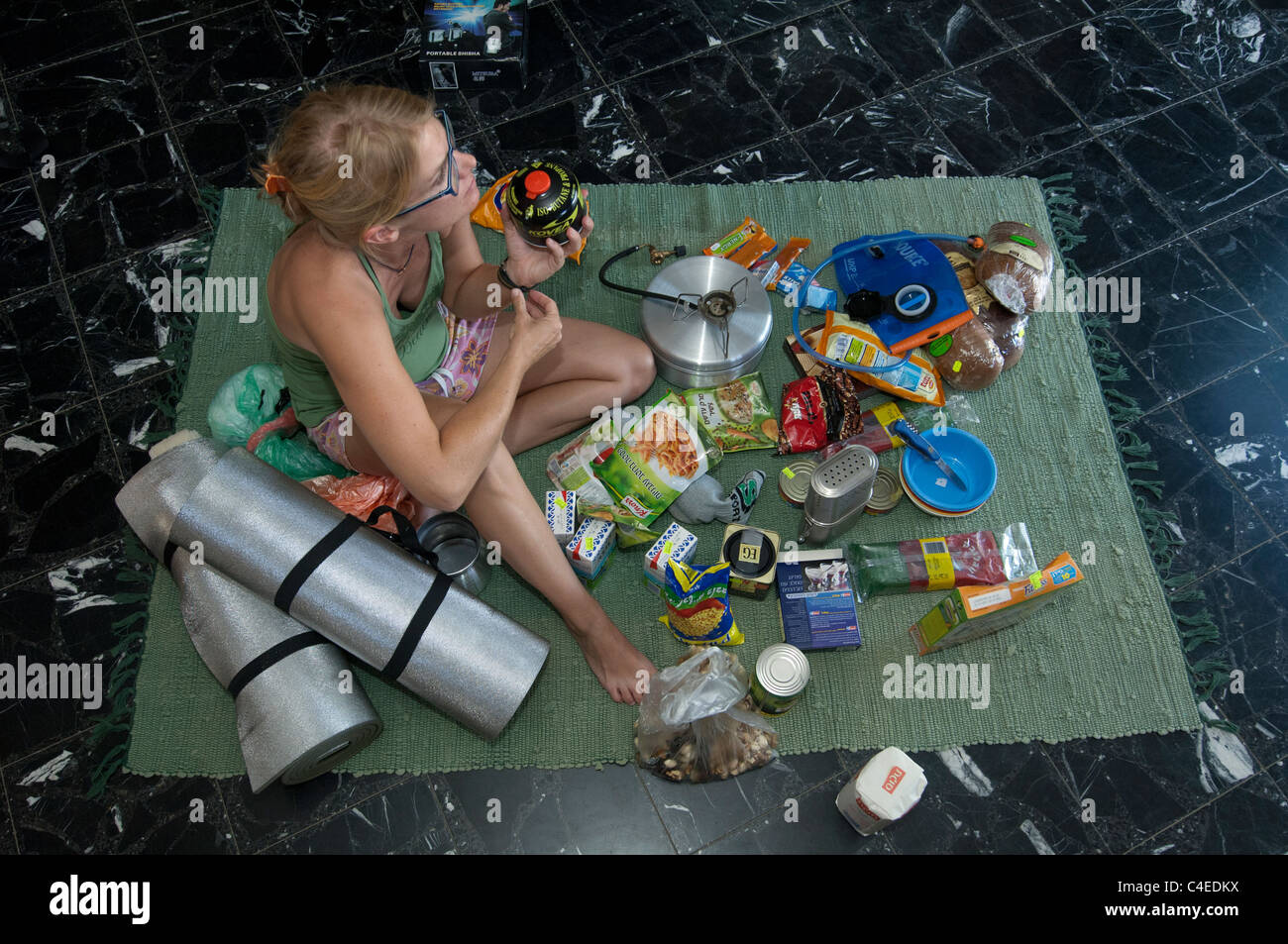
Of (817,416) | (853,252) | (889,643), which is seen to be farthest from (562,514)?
(853,252)

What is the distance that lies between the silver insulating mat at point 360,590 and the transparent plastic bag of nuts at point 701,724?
0.21 meters

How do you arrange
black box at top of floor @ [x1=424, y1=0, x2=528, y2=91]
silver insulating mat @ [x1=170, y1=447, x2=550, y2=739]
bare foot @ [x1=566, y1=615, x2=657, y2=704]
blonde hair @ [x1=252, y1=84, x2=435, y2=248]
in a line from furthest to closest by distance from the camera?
black box at top of floor @ [x1=424, y1=0, x2=528, y2=91] → bare foot @ [x1=566, y1=615, x2=657, y2=704] → silver insulating mat @ [x1=170, y1=447, x2=550, y2=739] → blonde hair @ [x1=252, y1=84, x2=435, y2=248]

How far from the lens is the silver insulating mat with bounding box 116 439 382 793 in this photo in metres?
1.43

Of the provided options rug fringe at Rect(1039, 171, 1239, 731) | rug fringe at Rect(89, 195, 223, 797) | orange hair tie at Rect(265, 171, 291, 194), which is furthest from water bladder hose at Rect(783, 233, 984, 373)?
rug fringe at Rect(89, 195, 223, 797)

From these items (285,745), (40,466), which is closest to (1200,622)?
(285,745)

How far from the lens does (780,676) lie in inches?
58.7

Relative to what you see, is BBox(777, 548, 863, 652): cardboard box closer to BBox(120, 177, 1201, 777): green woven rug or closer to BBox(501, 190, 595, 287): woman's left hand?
BBox(120, 177, 1201, 777): green woven rug

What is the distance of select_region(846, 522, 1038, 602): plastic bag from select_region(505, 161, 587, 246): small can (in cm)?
76

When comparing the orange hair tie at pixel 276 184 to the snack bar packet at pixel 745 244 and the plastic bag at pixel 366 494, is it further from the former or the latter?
the snack bar packet at pixel 745 244

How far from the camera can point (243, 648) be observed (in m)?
1.46

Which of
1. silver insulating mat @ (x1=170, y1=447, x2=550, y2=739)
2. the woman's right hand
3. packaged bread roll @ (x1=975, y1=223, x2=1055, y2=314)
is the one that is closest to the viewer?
the woman's right hand

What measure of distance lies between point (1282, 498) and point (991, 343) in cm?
62

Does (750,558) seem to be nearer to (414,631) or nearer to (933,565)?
(933,565)
